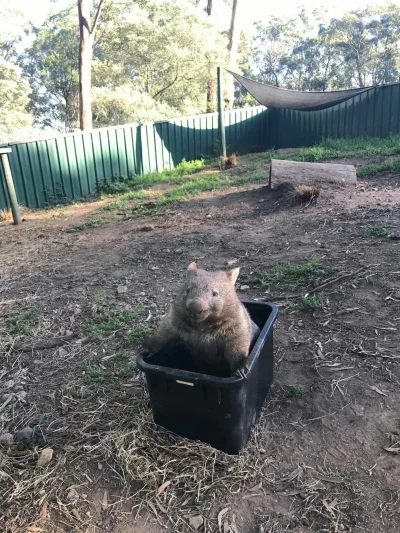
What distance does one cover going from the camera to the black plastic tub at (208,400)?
6.97ft

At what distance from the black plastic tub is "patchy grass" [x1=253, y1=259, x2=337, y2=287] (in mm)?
1560

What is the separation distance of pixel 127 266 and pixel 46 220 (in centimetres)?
404

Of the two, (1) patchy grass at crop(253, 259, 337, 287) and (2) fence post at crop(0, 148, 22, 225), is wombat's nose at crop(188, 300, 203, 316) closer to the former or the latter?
(1) patchy grass at crop(253, 259, 337, 287)

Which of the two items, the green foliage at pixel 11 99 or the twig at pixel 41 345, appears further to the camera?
the green foliage at pixel 11 99

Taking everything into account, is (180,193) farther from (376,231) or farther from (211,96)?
(211,96)

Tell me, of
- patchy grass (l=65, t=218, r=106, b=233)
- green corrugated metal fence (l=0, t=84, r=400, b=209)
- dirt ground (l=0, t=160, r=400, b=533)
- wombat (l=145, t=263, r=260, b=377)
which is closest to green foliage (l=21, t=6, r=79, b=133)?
green corrugated metal fence (l=0, t=84, r=400, b=209)

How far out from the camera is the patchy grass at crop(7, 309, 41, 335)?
3571 mm

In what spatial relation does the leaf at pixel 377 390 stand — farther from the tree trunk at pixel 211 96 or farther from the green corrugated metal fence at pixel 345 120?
the tree trunk at pixel 211 96

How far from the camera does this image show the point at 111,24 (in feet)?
57.3

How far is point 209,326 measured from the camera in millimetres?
2273

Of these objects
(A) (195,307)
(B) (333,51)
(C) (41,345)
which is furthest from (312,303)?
(B) (333,51)

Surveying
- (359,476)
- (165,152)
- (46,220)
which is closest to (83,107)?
(165,152)

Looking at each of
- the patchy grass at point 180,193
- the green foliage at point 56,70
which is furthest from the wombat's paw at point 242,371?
the green foliage at point 56,70

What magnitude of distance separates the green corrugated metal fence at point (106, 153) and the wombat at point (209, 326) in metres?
7.44
